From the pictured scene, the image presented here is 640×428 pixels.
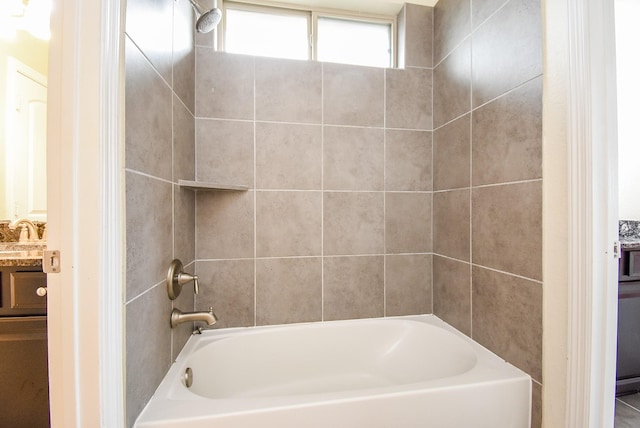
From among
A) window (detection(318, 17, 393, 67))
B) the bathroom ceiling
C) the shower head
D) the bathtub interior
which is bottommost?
the bathtub interior

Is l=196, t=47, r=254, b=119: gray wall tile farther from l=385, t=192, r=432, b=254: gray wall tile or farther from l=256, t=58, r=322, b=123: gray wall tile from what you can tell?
l=385, t=192, r=432, b=254: gray wall tile

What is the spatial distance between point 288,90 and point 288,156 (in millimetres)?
369

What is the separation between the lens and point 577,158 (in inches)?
32.1

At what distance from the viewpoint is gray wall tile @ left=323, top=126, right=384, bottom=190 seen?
1.55 m

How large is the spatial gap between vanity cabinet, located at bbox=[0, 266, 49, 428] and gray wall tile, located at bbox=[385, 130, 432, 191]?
1.73m

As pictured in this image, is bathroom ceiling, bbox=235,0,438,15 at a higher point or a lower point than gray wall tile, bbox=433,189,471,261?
higher

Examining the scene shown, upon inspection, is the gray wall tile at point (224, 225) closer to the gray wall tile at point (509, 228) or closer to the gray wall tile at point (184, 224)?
the gray wall tile at point (184, 224)

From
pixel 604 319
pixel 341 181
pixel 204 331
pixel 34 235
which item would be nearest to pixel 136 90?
pixel 341 181

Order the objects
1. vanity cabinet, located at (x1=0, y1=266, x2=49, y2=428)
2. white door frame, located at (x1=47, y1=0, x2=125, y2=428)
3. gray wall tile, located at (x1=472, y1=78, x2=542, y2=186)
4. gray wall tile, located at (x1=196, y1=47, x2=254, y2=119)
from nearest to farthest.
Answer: white door frame, located at (x1=47, y1=0, x2=125, y2=428), gray wall tile, located at (x1=472, y1=78, x2=542, y2=186), vanity cabinet, located at (x1=0, y1=266, x2=49, y2=428), gray wall tile, located at (x1=196, y1=47, x2=254, y2=119)

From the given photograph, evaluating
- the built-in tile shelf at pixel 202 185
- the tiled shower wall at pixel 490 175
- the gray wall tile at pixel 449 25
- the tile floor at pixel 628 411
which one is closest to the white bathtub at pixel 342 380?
the tiled shower wall at pixel 490 175

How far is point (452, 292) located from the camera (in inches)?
57.9

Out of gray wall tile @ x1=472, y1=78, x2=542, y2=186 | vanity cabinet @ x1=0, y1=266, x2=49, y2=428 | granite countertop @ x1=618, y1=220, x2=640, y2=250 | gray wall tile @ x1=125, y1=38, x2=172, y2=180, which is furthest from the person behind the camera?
granite countertop @ x1=618, y1=220, x2=640, y2=250

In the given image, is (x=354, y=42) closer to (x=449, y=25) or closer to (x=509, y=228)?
(x=449, y=25)

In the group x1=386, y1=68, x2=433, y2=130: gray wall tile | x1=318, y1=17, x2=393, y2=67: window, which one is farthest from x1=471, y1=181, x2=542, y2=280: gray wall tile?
x1=318, y1=17, x2=393, y2=67: window
